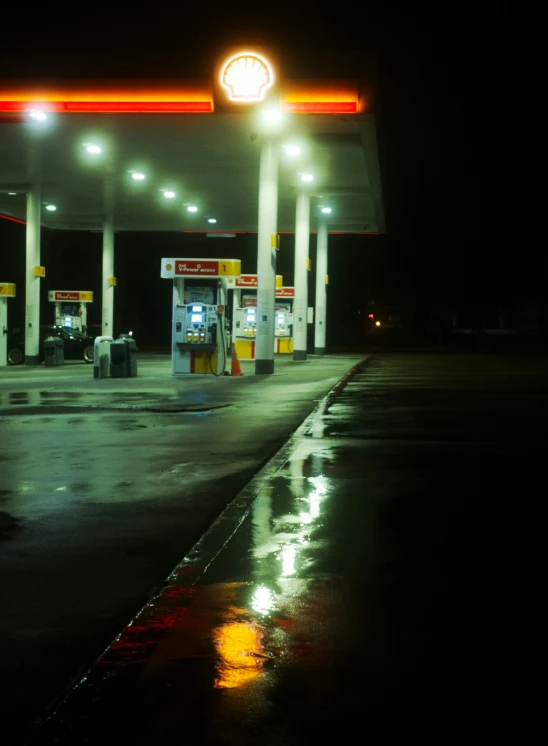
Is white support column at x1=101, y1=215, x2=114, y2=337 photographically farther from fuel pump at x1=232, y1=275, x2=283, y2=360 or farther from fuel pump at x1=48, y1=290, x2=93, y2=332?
fuel pump at x1=232, y1=275, x2=283, y2=360

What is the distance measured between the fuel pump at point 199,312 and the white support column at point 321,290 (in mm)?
19748

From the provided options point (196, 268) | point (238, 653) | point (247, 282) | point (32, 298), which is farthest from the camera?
point (247, 282)

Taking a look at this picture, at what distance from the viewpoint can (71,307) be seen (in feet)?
149

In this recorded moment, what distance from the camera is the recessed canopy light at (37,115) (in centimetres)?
2426

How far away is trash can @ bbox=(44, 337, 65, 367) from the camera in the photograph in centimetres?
3453

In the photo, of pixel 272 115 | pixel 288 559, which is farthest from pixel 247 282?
pixel 288 559

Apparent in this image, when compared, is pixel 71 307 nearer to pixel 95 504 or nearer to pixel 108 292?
pixel 108 292

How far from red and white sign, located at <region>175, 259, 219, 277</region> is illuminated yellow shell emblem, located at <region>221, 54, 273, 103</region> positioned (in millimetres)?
4578

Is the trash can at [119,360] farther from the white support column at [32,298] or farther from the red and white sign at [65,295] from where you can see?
the red and white sign at [65,295]

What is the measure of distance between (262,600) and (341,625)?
0.60 metres

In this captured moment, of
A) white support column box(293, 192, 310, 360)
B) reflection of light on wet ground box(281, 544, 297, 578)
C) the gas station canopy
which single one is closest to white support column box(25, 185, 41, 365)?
the gas station canopy

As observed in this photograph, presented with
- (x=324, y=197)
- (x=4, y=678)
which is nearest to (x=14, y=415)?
(x=4, y=678)

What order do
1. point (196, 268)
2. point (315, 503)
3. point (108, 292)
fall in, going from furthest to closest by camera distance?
point (108, 292) < point (196, 268) < point (315, 503)

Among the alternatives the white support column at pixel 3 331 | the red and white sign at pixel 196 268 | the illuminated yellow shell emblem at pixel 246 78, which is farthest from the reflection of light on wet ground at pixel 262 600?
the white support column at pixel 3 331
